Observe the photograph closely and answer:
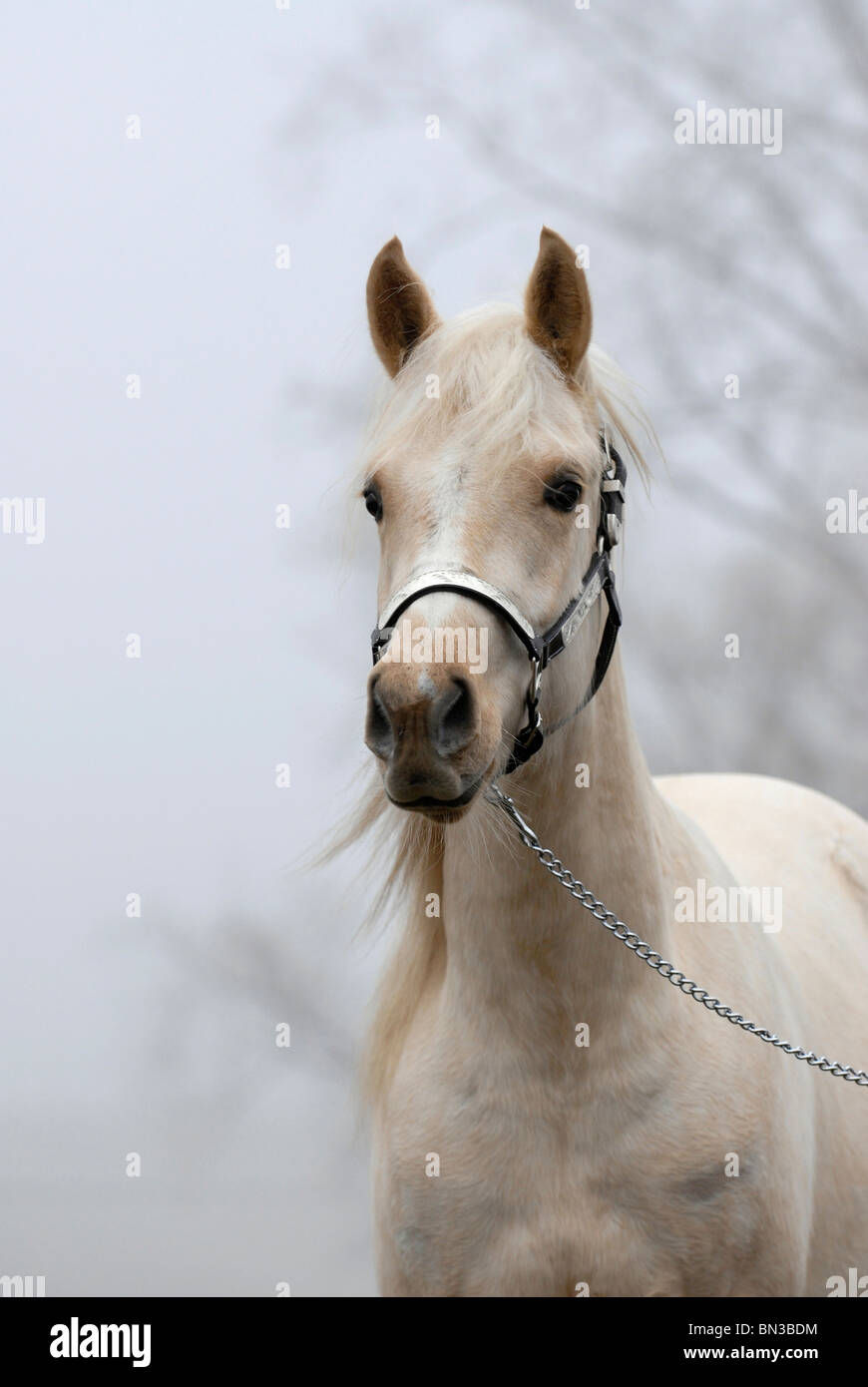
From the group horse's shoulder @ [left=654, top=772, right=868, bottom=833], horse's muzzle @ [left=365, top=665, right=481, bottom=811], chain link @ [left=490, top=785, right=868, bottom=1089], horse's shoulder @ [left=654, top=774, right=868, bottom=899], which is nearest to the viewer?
horse's muzzle @ [left=365, top=665, right=481, bottom=811]

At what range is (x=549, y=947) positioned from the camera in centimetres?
178

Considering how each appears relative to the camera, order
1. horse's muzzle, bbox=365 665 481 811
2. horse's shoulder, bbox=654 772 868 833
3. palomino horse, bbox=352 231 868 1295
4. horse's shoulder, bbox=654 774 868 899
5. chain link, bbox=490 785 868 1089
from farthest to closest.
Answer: horse's shoulder, bbox=654 772 868 833 → horse's shoulder, bbox=654 774 868 899 → chain link, bbox=490 785 868 1089 → palomino horse, bbox=352 231 868 1295 → horse's muzzle, bbox=365 665 481 811

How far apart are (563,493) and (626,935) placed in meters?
0.58

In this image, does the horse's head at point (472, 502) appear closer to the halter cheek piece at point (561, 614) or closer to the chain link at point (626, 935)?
the halter cheek piece at point (561, 614)

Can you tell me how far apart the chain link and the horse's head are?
17cm

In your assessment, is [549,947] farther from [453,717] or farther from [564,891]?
[453,717]

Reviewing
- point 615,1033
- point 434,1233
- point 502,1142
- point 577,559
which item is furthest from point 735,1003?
point 577,559

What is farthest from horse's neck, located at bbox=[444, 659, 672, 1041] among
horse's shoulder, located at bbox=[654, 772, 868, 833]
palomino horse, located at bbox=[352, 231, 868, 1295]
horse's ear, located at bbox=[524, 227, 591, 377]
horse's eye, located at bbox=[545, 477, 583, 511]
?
horse's shoulder, located at bbox=[654, 772, 868, 833]

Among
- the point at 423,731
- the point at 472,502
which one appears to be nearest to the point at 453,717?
the point at 423,731

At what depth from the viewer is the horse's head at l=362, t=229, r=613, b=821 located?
1.46m

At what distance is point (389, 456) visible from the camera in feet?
Answer: 5.50

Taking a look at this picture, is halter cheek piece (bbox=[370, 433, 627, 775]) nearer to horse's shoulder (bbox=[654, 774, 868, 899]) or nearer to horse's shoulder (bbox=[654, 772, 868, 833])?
horse's shoulder (bbox=[654, 774, 868, 899])

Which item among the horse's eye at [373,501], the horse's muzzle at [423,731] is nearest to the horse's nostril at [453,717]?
the horse's muzzle at [423,731]
